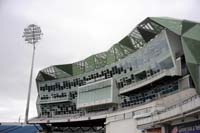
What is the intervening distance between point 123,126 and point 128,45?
23520 mm

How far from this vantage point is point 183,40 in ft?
163

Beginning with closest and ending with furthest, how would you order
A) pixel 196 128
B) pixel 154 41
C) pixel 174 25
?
1. pixel 196 128
2. pixel 174 25
3. pixel 154 41

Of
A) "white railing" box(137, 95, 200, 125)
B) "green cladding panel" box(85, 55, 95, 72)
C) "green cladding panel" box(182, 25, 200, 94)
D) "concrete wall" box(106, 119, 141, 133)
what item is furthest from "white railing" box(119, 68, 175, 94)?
"white railing" box(137, 95, 200, 125)

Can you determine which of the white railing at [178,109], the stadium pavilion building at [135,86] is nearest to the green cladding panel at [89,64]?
the stadium pavilion building at [135,86]

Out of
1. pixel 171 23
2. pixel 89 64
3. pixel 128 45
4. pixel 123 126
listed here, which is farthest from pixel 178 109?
pixel 89 64

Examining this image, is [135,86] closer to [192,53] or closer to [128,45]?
[128,45]

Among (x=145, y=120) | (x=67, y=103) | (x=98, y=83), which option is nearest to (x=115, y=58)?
(x=98, y=83)

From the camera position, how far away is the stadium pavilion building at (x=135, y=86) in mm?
35562

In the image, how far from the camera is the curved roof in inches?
2000

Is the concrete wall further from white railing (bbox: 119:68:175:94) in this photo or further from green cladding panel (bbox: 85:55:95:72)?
green cladding panel (bbox: 85:55:95:72)

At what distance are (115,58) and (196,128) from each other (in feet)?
169

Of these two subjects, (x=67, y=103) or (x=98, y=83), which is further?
(x=67, y=103)

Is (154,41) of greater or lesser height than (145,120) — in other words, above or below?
above

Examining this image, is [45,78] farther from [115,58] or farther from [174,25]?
[174,25]
